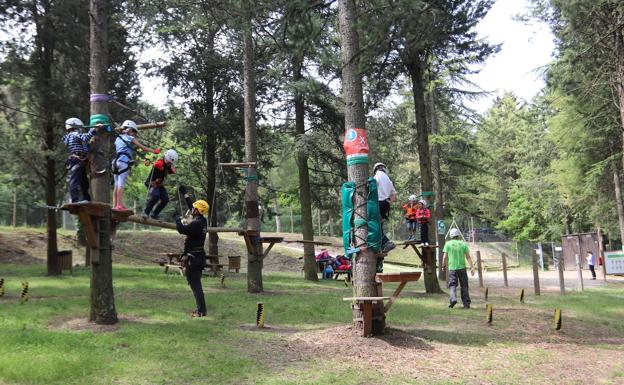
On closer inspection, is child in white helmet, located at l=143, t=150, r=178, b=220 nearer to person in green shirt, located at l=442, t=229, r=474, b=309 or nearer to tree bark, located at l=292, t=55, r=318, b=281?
person in green shirt, located at l=442, t=229, r=474, b=309

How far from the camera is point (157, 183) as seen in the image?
9156 millimetres

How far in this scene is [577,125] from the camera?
24.1 meters

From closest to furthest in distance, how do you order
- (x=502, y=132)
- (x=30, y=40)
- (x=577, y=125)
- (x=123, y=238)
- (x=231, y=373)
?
(x=231, y=373) < (x=30, y=40) < (x=577, y=125) < (x=123, y=238) < (x=502, y=132)

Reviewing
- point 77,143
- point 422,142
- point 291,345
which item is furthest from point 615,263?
point 77,143

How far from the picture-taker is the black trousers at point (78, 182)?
8.00m

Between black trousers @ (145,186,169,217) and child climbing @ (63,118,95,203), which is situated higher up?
child climbing @ (63,118,95,203)

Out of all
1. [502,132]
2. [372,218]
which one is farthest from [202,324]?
[502,132]

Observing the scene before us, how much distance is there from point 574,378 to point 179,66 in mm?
18236

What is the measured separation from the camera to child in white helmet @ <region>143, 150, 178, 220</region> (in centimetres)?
902

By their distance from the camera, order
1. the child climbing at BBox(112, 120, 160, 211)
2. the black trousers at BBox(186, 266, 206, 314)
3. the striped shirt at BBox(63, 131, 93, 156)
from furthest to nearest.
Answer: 1. the black trousers at BBox(186, 266, 206, 314)
2. the child climbing at BBox(112, 120, 160, 211)
3. the striped shirt at BBox(63, 131, 93, 156)

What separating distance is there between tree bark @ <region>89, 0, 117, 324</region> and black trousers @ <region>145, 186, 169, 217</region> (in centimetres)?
71

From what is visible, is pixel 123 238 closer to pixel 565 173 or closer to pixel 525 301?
pixel 525 301

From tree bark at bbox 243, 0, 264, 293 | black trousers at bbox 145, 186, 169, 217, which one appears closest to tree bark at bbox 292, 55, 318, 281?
tree bark at bbox 243, 0, 264, 293

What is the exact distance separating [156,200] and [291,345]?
3.80 m
